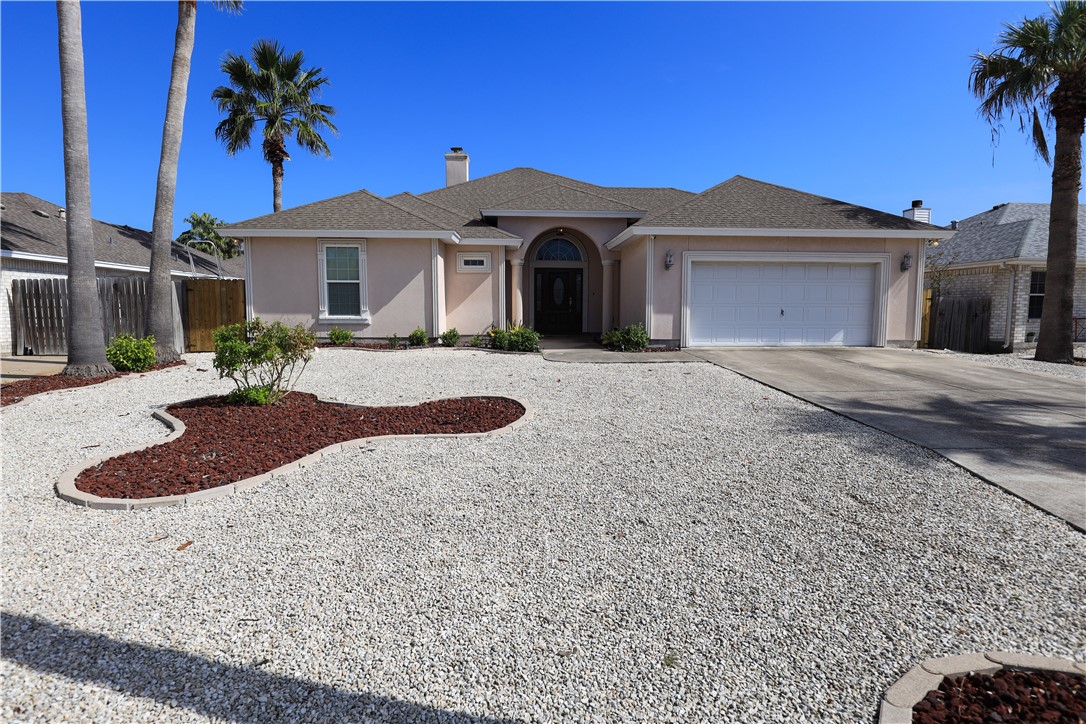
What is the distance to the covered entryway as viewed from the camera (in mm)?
17797

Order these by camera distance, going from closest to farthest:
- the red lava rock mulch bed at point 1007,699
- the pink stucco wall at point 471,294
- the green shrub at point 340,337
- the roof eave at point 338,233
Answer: the red lava rock mulch bed at point 1007,699, the roof eave at point 338,233, the green shrub at point 340,337, the pink stucco wall at point 471,294

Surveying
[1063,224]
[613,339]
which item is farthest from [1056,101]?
[613,339]

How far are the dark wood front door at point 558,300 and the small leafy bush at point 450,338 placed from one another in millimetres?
4157

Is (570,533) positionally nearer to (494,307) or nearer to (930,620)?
(930,620)

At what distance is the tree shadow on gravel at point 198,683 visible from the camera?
2.13 m

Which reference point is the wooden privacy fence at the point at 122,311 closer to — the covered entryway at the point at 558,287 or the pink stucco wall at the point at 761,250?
the covered entryway at the point at 558,287

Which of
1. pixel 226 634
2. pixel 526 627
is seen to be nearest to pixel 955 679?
pixel 526 627

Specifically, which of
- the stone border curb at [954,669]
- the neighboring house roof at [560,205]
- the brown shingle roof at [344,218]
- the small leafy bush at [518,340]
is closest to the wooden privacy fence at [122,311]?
the brown shingle roof at [344,218]

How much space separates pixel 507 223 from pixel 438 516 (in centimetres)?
1339

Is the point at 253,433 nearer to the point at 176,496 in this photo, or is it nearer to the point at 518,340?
the point at 176,496

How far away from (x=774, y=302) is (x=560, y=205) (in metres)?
6.38

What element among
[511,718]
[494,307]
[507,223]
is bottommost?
[511,718]

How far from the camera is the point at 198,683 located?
2.28 meters

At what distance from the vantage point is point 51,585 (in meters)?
3.00
